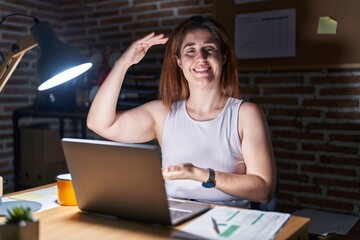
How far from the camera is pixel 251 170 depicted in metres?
1.51

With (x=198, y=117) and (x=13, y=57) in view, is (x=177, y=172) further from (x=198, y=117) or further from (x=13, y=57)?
(x=13, y=57)

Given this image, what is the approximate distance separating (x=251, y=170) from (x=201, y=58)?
0.50m

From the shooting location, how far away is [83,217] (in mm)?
1170

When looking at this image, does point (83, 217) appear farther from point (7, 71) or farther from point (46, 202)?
point (7, 71)

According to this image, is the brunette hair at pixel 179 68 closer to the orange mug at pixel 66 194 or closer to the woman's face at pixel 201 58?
the woman's face at pixel 201 58

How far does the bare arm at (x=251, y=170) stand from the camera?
130cm

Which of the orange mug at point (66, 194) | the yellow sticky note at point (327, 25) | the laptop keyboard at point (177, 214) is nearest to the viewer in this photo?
the laptop keyboard at point (177, 214)

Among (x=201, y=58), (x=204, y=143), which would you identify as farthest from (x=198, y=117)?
(x=201, y=58)

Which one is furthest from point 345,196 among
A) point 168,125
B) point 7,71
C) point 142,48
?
point 7,71

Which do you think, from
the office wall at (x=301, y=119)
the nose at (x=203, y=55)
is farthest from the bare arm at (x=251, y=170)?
the office wall at (x=301, y=119)

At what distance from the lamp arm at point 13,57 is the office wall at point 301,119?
1.60 meters

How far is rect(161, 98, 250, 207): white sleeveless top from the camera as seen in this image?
164cm

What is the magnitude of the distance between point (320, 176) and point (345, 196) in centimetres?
17

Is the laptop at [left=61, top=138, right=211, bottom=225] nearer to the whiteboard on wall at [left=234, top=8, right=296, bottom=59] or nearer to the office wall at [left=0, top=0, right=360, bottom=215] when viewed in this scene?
the office wall at [left=0, top=0, right=360, bottom=215]
